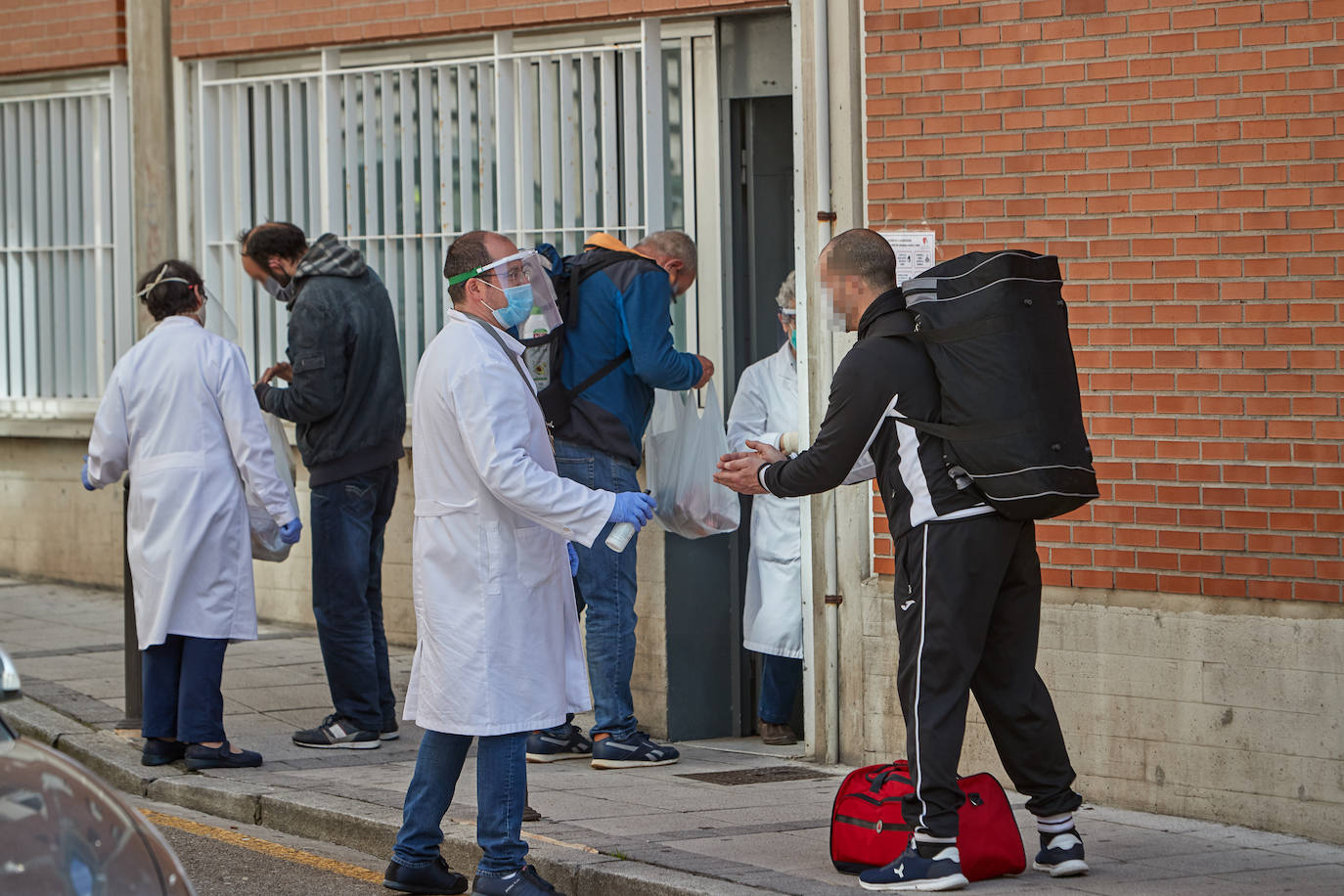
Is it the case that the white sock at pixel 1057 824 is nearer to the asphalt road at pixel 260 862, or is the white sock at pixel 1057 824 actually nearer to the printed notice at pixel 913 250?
the asphalt road at pixel 260 862

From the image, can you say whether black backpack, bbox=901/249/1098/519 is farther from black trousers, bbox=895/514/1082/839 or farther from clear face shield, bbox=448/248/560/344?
clear face shield, bbox=448/248/560/344

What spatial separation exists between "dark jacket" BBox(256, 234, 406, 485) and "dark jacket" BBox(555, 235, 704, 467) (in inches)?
34.7

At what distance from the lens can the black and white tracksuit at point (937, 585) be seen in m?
5.59

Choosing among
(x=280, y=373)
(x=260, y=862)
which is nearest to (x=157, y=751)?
(x=260, y=862)

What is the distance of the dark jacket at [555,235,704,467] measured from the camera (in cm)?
Result: 761

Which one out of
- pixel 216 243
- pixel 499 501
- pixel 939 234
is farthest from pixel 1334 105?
pixel 216 243

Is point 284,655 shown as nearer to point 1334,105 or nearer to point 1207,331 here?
point 1207,331

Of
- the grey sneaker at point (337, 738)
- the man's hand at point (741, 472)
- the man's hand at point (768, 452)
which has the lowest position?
the grey sneaker at point (337, 738)

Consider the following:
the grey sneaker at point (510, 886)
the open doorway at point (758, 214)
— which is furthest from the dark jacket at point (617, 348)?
the grey sneaker at point (510, 886)

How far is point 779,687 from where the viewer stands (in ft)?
27.5

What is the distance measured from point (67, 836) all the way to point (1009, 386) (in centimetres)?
300

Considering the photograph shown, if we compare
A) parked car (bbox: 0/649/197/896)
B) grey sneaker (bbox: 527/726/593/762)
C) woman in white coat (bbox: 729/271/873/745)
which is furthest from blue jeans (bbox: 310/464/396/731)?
parked car (bbox: 0/649/197/896)

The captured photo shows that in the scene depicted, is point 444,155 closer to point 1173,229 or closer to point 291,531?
point 291,531

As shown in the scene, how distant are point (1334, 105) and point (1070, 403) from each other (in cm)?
176
